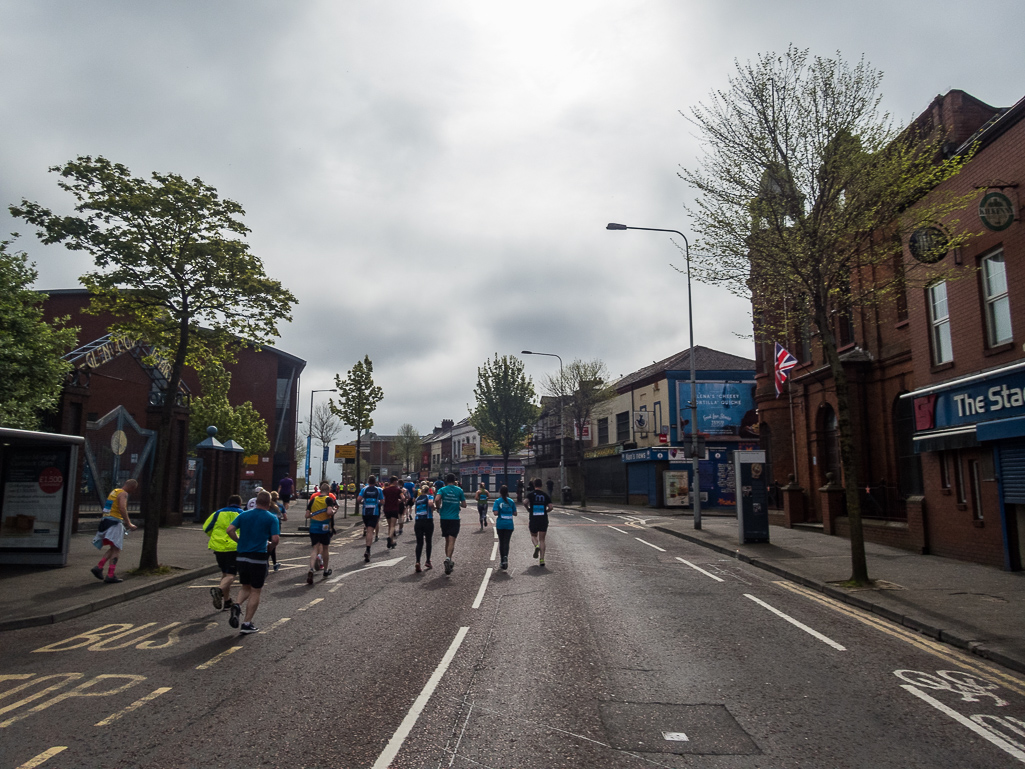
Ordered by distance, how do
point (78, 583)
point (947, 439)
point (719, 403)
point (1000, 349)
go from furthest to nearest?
point (719, 403) → point (947, 439) → point (1000, 349) → point (78, 583)

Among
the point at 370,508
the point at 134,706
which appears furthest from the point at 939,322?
the point at 134,706

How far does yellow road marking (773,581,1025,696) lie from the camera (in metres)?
6.65

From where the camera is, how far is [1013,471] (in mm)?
13219

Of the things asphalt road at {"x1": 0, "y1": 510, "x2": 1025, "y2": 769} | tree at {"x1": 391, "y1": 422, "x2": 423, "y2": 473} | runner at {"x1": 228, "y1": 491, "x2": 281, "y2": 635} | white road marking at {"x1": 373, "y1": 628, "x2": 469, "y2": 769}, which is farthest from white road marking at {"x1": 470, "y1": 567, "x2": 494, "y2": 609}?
tree at {"x1": 391, "y1": 422, "x2": 423, "y2": 473}

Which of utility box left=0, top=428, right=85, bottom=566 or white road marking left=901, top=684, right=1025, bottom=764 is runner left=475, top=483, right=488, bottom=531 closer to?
utility box left=0, top=428, right=85, bottom=566

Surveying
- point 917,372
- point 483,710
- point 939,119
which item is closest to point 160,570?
point 483,710

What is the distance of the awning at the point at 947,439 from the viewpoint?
46.1ft

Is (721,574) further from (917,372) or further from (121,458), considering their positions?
(121,458)

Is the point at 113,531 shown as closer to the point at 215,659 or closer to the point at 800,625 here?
the point at 215,659

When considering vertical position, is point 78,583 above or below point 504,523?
below

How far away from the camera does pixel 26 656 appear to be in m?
7.48

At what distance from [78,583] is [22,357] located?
800cm

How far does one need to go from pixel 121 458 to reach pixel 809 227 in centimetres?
2260

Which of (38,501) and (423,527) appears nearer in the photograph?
(38,501)
